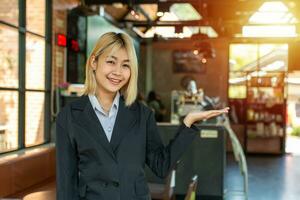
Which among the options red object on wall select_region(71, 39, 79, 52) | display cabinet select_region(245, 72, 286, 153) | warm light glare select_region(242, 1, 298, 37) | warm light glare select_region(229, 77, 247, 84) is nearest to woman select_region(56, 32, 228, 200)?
red object on wall select_region(71, 39, 79, 52)

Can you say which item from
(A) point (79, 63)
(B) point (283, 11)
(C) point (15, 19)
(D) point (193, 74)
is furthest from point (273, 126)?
(C) point (15, 19)

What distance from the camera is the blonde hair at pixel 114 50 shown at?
1.60 metres

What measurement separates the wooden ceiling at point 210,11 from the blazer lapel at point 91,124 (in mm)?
5398

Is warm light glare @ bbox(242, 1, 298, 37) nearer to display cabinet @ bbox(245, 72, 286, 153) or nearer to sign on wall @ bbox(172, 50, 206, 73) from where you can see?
display cabinet @ bbox(245, 72, 286, 153)

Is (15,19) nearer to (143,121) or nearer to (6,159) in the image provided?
(6,159)

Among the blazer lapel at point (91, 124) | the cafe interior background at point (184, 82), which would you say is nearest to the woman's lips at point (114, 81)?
the blazer lapel at point (91, 124)

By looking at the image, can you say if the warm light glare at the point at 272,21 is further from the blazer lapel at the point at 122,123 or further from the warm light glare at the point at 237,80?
the blazer lapel at the point at 122,123

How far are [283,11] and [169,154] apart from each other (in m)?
8.14

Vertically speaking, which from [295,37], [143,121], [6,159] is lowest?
[6,159]

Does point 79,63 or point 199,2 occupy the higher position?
point 199,2

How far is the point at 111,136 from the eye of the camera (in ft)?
5.16

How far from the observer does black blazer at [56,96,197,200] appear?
5.02 ft

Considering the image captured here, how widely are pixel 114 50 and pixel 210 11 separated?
264 inches

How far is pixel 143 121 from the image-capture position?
1.65 metres
